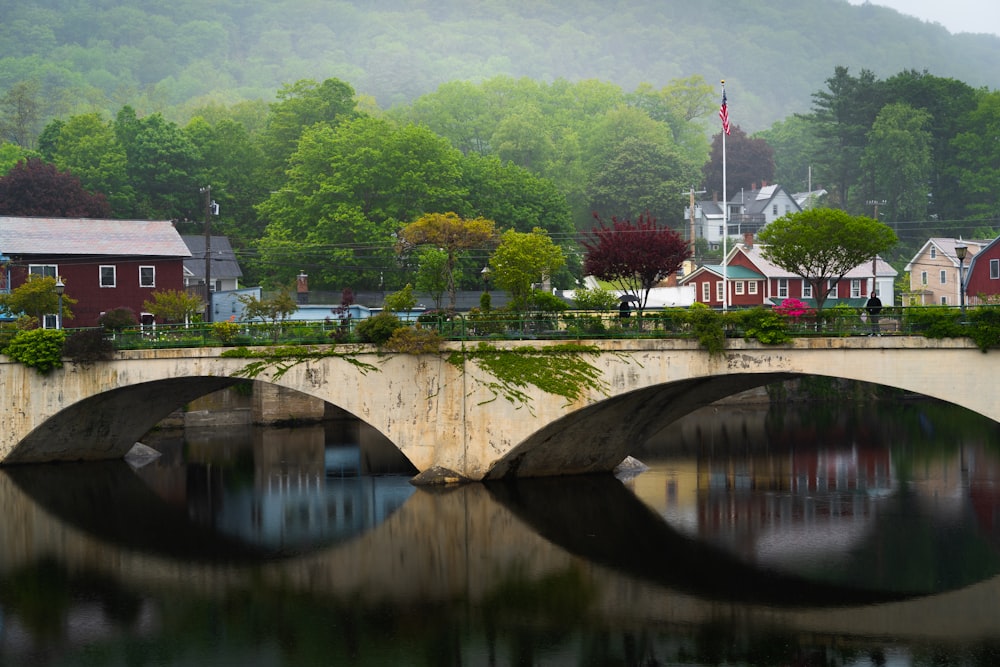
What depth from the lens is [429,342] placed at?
1775 inches

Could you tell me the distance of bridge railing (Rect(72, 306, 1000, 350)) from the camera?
129ft

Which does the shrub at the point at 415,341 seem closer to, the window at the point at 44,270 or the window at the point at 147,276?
the window at the point at 147,276

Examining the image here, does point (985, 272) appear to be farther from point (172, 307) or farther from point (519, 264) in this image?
point (172, 307)

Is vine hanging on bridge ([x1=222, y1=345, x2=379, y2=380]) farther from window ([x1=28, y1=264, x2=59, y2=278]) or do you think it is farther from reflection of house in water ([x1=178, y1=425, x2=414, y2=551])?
window ([x1=28, y1=264, x2=59, y2=278])

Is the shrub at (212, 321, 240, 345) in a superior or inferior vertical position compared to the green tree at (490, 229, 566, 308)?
inferior

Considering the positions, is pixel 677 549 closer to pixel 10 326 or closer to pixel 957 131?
pixel 10 326

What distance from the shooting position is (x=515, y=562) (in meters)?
38.0

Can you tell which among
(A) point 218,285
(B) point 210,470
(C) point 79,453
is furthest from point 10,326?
(A) point 218,285

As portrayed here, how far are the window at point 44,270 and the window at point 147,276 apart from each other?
4.54 meters

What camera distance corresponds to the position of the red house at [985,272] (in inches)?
2968

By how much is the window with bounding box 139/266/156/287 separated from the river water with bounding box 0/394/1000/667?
44.8 feet

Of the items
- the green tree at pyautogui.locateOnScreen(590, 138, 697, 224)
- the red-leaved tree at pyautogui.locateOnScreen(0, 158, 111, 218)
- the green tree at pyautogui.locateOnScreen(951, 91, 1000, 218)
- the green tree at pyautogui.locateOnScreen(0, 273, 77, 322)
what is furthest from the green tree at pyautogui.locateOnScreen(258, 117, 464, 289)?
the green tree at pyautogui.locateOnScreen(951, 91, 1000, 218)

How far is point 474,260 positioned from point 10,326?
119 feet

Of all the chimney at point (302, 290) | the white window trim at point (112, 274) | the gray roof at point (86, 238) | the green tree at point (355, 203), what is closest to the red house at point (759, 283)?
the green tree at point (355, 203)
